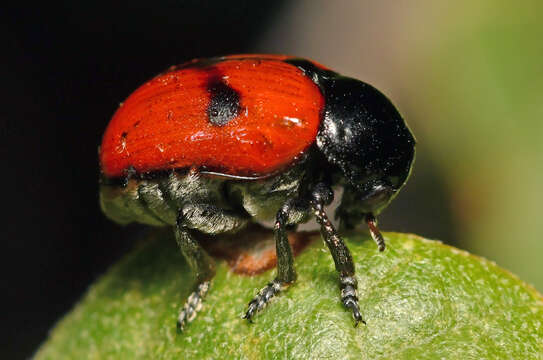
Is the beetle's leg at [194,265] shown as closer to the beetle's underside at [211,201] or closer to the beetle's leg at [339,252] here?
the beetle's underside at [211,201]

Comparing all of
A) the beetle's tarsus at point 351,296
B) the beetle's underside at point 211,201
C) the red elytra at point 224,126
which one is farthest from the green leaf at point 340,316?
the red elytra at point 224,126

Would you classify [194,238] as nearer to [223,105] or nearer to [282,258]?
[282,258]

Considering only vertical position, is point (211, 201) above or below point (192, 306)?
above

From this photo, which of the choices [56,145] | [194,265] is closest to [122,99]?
[56,145]

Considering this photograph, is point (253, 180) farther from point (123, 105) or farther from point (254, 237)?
point (123, 105)

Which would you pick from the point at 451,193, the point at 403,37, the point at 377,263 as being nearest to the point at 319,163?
the point at 377,263

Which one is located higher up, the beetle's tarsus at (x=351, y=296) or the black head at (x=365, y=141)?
the black head at (x=365, y=141)

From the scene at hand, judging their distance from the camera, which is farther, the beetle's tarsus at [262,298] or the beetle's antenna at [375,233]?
the beetle's antenna at [375,233]
